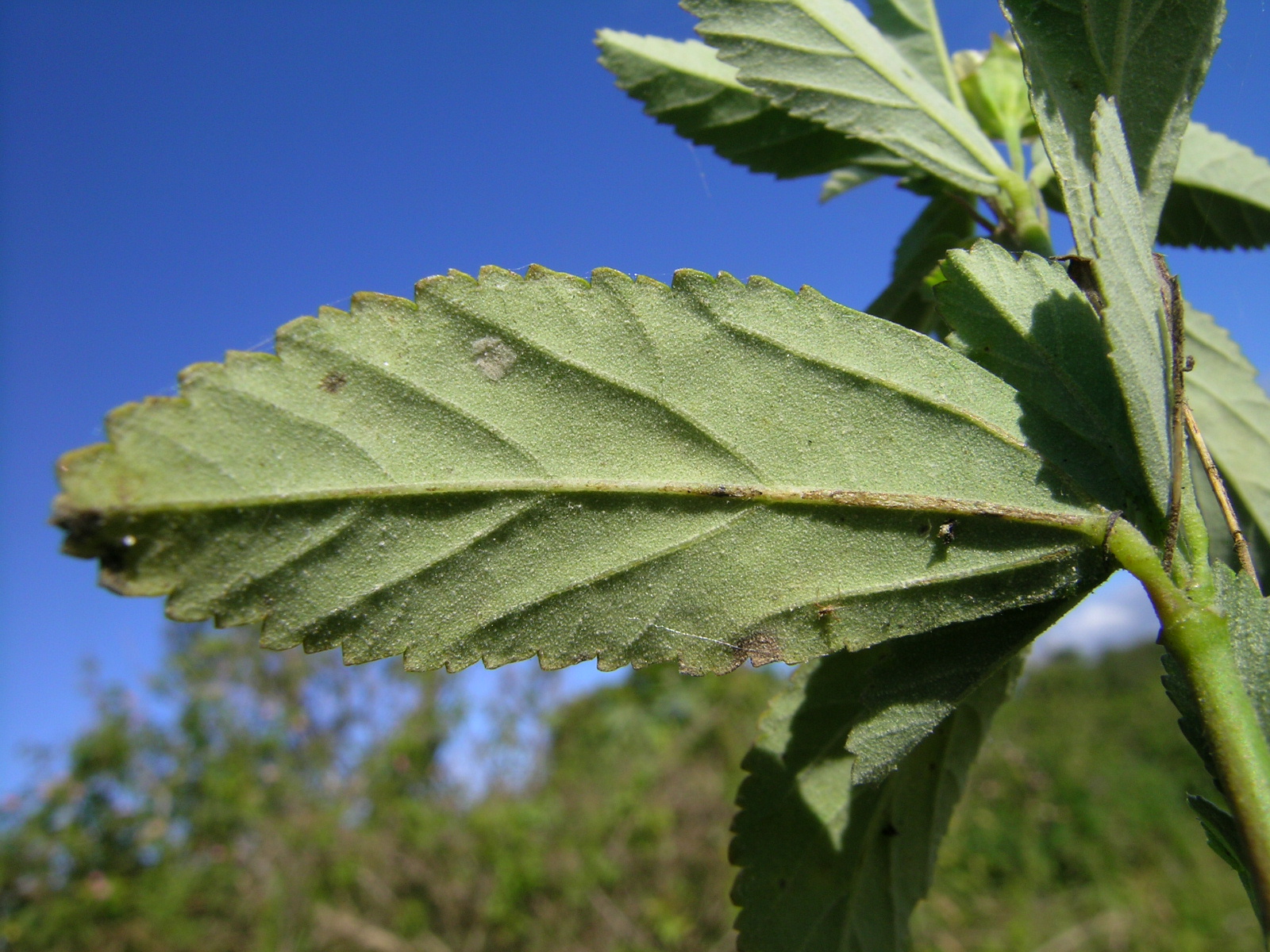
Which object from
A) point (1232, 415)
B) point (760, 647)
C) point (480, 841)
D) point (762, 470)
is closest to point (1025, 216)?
point (1232, 415)

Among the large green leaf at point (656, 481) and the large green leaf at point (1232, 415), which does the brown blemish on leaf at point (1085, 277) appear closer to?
the large green leaf at point (656, 481)

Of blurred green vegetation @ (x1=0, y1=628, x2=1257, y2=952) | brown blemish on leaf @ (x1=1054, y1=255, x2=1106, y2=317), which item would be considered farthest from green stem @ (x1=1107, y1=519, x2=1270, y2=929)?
blurred green vegetation @ (x1=0, y1=628, x2=1257, y2=952)

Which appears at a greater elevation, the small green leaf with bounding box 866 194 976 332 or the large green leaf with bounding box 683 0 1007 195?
the large green leaf with bounding box 683 0 1007 195

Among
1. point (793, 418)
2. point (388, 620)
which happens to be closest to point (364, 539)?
point (388, 620)

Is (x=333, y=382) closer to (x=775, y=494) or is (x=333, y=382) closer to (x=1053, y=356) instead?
(x=775, y=494)

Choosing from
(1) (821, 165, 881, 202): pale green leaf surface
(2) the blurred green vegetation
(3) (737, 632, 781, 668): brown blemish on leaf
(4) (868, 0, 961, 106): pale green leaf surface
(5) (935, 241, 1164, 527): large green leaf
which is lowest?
(2) the blurred green vegetation

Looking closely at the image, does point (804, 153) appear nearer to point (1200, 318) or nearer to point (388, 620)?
point (1200, 318)

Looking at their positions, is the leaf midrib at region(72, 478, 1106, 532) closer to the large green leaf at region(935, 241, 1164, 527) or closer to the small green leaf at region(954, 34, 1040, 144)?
the large green leaf at region(935, 241, 1164, 527)

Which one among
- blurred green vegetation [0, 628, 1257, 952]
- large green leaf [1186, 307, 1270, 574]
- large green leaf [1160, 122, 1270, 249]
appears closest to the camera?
large green leaf [1186, 307, 1270, 574]
